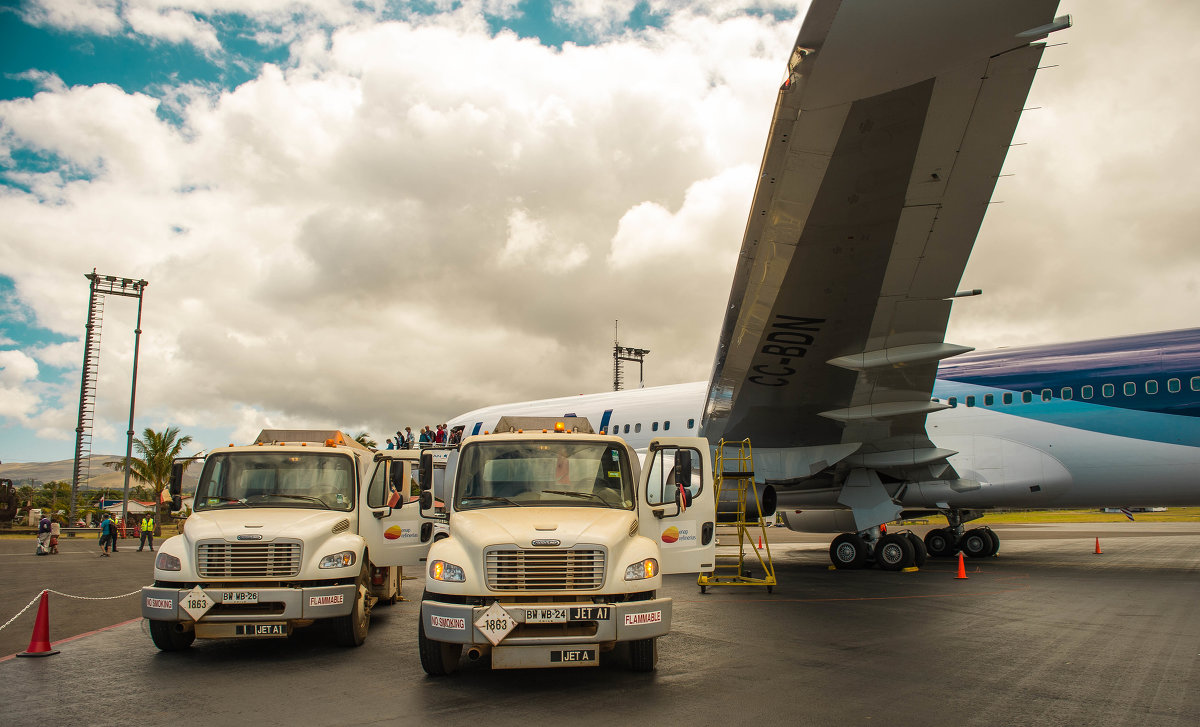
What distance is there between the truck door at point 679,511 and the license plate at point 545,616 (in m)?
1.67

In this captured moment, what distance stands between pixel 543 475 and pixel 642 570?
1.54 m

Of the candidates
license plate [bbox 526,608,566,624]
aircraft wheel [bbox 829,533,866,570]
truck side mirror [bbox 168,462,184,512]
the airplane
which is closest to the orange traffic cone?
truck side mirror [bbox 168,462,184,512]

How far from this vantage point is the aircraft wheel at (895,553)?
15711mm

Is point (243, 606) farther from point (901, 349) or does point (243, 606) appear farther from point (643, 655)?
point (901, 349)

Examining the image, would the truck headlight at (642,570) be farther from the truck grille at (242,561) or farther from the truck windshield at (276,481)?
the truck windshield at (276,481)

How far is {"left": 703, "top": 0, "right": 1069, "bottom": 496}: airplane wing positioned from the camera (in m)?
6.84

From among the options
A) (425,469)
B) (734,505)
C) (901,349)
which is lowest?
(734,505)

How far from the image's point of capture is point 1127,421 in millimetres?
14648

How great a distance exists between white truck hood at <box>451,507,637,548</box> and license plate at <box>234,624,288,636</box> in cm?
216

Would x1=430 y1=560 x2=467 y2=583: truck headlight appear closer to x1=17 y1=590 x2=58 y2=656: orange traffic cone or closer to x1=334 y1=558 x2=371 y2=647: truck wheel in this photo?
x1=334 y1=558 x2=371 y2=647: truck wheel

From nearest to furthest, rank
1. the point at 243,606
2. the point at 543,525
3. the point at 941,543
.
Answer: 1. the point at 543,525
2. the point at 243,606
3. the point at 941,543

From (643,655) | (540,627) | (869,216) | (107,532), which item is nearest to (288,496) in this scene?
(540,627)

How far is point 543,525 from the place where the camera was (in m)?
6.41

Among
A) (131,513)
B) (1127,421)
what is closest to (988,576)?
(1127,421)
